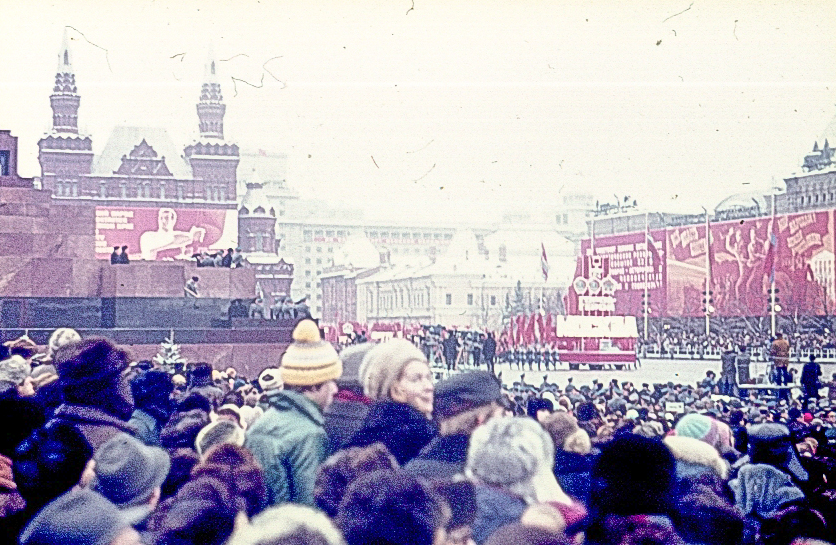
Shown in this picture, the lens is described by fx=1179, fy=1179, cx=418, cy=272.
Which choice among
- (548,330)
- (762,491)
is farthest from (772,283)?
(762,491)

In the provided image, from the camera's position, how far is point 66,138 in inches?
225

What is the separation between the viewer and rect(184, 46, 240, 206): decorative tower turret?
18.5ft

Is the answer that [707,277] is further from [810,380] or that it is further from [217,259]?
[217,259]

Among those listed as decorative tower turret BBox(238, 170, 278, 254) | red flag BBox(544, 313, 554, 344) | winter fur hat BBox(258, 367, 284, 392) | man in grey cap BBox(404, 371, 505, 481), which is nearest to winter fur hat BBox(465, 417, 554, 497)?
man in grey cap BBox(404, 371, 505, 481)

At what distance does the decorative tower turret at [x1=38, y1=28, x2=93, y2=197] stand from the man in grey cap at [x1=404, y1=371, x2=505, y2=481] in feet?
7.86

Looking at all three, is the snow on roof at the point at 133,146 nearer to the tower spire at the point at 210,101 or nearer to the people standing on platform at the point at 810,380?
the tower spire at the point at 210,101

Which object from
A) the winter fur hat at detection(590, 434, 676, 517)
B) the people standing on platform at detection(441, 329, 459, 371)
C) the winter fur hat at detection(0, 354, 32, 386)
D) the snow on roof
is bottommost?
the winter fur hat at detection(590, 434, 676, 517)

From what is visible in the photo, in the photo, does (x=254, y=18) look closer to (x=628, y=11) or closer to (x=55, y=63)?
(x=55, y=63)

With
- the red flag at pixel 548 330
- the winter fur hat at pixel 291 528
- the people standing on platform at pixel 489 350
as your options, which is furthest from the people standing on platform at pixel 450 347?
the winter fur hat at pixel 291 528

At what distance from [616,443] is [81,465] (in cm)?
155

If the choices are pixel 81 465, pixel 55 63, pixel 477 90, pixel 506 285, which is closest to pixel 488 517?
pixel 81 465

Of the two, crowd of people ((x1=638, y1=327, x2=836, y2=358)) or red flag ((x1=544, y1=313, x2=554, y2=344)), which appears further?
red flag ((x1=544, y1=313, x2=554, y2=344))

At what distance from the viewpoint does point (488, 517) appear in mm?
3703

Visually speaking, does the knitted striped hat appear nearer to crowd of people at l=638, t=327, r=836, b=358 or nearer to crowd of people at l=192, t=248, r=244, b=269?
crowd of people at l=192, t=248, r=244, b=269
